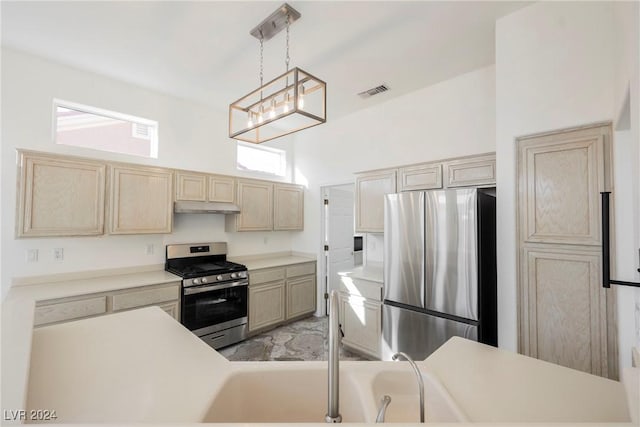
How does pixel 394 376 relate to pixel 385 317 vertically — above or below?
above

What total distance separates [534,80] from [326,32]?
1.65 m

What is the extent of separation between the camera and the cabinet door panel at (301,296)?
13.4ft

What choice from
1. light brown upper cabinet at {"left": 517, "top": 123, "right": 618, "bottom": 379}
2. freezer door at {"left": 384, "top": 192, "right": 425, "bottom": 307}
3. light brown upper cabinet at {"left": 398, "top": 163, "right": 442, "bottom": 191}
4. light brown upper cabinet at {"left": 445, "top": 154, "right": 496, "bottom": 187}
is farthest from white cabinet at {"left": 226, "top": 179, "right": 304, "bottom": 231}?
light brown upper cabinet at {"left": 517, "top": 123, "right": 618, "bottom": 379}

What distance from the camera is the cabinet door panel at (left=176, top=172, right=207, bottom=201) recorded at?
10.9 ft

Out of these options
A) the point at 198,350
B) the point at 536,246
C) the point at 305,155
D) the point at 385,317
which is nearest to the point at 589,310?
the point at 536,246

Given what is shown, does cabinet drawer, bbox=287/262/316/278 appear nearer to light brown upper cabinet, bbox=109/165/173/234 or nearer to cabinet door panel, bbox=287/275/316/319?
cabinet door panel, bbox=287/275/316/319

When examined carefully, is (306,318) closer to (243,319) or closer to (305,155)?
(243,319)

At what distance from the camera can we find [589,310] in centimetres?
181

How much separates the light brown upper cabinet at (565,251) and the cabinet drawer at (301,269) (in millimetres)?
2814

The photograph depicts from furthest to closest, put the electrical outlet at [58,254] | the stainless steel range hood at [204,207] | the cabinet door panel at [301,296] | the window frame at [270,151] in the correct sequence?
the window frame at [270,151]
the cabinet door panel at [301,296]
the stainless steel range hood at [204,207]
the electrical outlet at [58,254]

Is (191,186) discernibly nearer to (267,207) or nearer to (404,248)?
(267,207)

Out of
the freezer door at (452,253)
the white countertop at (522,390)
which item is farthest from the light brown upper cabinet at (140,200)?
the white countertop at (522,390)

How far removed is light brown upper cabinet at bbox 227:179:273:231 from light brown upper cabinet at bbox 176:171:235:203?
16 centimetres

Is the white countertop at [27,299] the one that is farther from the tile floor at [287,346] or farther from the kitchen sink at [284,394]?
the tile floor at [287,346]
